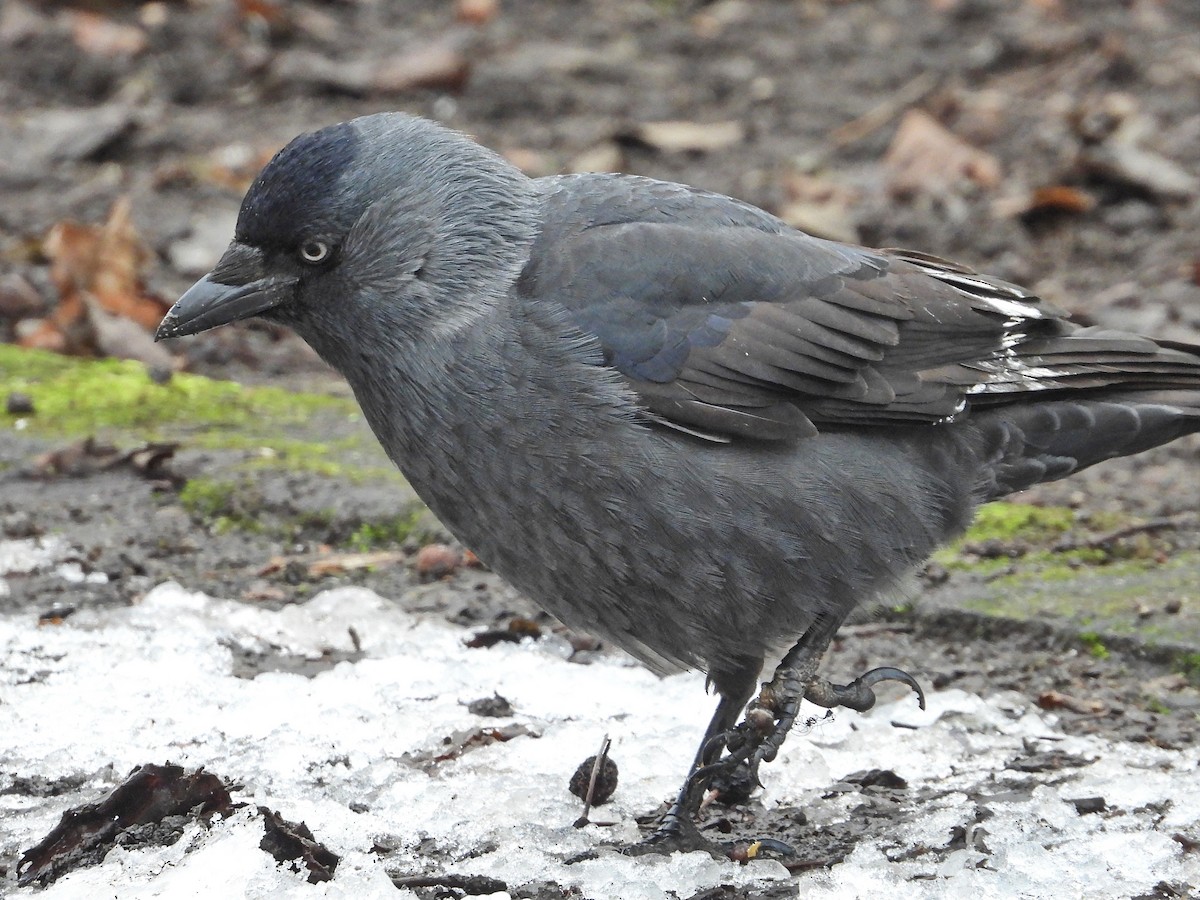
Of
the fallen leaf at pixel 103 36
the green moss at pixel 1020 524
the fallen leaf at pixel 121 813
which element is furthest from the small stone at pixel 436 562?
the fallen leaf at pixel 103 36

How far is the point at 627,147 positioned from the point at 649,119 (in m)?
0.43

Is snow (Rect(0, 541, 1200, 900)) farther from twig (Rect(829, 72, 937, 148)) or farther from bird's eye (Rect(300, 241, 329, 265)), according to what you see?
twig (Rect(829, 72, 937, 148))

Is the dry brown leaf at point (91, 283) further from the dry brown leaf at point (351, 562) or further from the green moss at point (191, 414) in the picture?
the dry brown leaf at point (351, 562)

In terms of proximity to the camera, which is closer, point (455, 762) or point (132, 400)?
point (455, 762)

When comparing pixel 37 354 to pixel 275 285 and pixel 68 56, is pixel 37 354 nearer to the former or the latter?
pixel 275 285

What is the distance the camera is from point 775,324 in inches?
153

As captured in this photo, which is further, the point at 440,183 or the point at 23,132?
the point at 23,132

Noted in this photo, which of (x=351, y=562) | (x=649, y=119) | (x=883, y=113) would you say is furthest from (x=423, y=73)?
(x=351, y=562)

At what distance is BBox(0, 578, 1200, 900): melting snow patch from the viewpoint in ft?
10.9

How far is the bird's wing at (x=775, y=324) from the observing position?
12.4ft

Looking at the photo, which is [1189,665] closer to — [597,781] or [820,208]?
[597,781]

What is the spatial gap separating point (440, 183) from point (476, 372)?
66cm

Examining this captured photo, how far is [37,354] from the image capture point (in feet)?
21.2

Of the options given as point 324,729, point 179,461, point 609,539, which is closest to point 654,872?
point 609,539
